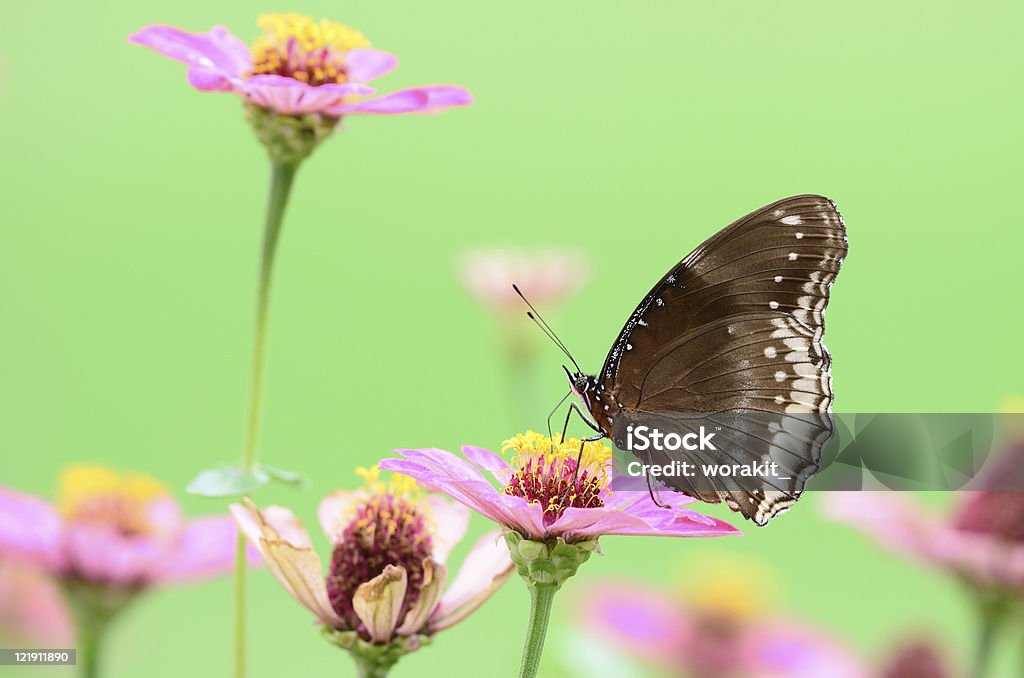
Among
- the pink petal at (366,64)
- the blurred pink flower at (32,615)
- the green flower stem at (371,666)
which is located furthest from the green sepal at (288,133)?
the blurred pink flower at (32,615)

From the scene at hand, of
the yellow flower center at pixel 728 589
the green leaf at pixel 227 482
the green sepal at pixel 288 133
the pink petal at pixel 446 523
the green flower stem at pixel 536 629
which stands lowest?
the yellow flower center at pixel 728 589

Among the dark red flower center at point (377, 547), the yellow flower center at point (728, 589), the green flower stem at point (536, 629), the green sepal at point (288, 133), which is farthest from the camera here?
the yellow flower center at point (728, 589)

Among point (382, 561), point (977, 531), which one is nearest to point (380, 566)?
point (382, 561)

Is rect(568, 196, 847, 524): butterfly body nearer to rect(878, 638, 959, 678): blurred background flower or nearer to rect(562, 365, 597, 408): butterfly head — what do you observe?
rect(562, 365, 597, 408): butterfly head

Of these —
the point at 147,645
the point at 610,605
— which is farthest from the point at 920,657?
the point at 147,645

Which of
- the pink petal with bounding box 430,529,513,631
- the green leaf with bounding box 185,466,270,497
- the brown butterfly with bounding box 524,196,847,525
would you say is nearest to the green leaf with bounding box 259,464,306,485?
the green leaf with bounding box 185,466,270,497

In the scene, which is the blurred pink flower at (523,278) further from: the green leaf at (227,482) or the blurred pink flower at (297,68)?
the green leaf at (227,482)

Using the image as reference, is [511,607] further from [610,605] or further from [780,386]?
[780,386]
